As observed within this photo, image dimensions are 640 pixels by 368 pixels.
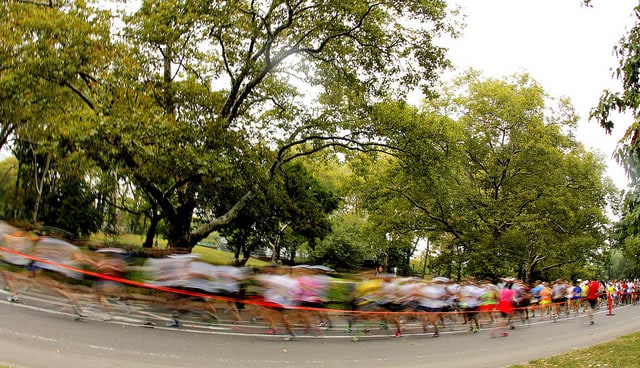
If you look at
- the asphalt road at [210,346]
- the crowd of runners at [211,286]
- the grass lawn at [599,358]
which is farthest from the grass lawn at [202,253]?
the grass lawn at [599,358]

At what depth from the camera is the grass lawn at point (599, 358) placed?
9133 millimetres

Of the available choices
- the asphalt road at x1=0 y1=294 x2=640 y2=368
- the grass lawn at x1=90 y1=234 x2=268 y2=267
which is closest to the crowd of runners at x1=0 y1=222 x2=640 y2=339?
the asphalt road at x1=0 y1=294 x2=640 y2=368

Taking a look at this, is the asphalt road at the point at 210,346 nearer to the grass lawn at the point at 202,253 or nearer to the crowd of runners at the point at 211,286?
the crowd of runners at the point at 211,286

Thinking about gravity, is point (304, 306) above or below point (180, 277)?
below

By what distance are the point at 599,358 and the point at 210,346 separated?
29.1 feet

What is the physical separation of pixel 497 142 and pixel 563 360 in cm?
2341

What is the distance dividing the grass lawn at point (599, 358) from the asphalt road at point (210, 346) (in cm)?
84

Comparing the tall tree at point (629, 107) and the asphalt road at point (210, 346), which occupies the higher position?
the tall tree at point (629, 107)

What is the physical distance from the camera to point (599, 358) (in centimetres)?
989

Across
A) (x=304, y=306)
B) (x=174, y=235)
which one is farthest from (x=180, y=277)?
(x=174, y=235)

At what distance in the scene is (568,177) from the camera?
98.6ft

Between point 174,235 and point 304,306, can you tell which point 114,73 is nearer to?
point 174,235

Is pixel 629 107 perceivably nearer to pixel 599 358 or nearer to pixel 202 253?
pixel 599 358

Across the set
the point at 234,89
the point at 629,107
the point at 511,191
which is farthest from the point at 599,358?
the point at 511,191
